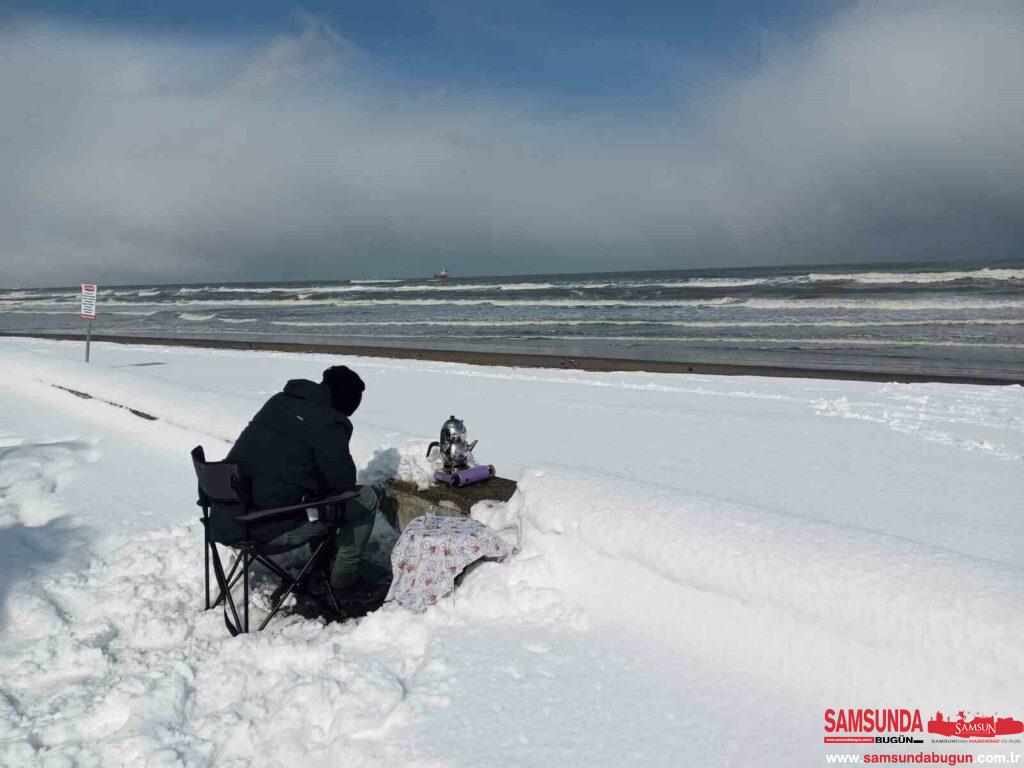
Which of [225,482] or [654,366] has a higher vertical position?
[654,366]

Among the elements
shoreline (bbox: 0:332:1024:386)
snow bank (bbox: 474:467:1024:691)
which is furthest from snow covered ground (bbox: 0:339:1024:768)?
shoreline (bbox: 0:332:1024:386)

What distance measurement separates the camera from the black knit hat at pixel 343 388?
139 inches

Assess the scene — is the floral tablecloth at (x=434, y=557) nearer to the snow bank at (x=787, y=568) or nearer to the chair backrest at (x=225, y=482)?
the snow bank at (x=787, y=568)

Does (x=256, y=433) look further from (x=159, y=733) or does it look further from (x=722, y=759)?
(x=722, y=759)

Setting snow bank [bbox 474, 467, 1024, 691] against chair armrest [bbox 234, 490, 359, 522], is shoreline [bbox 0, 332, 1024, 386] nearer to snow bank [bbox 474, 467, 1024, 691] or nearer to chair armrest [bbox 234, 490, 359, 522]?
snow bank [bbox 474, 467, 1024, 691]

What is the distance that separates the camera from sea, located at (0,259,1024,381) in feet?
54.6

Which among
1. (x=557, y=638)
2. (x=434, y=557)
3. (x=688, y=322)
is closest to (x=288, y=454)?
(x=434, y=557)

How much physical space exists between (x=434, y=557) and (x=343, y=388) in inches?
38.9

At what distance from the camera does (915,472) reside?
5938 millimetres

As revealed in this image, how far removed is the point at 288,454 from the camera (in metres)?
3.40

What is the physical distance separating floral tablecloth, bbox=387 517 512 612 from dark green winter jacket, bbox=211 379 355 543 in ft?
1.69

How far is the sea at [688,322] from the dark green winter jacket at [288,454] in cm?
1279

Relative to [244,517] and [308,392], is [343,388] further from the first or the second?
[244,517]

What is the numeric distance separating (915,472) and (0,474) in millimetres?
7933
